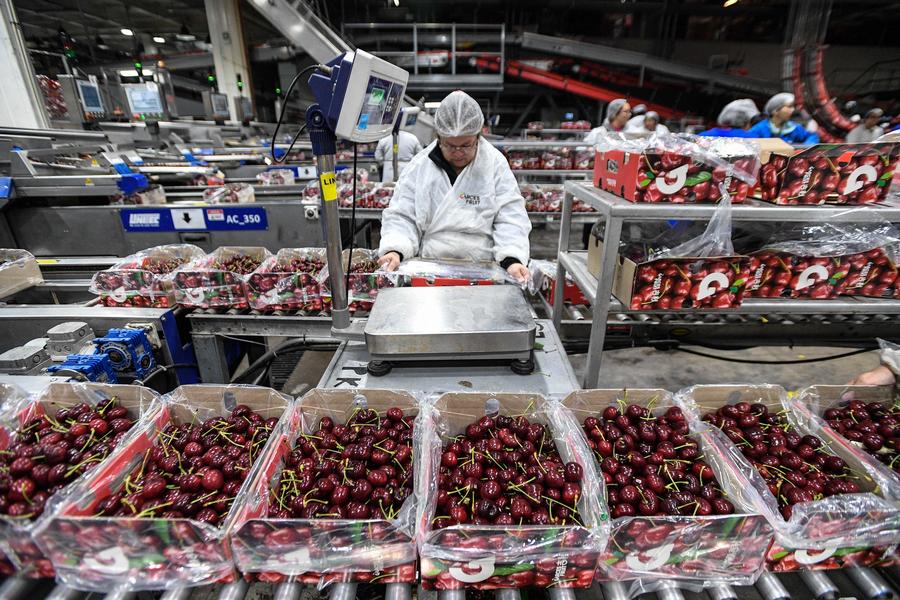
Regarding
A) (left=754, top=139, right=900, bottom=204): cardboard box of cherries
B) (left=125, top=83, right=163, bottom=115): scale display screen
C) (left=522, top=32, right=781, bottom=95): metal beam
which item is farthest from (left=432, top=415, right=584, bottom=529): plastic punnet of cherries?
(left=522, top=32, right=781, bottom=95): metal beam

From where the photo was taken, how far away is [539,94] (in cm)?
1251

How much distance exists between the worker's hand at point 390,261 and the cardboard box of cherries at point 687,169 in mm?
1191

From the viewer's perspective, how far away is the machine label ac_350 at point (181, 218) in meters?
3.17

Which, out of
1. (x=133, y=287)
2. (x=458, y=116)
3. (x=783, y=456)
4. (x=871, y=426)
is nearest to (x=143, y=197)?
(x=133, y=287)

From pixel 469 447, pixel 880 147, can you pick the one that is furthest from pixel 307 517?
pixel 880 147

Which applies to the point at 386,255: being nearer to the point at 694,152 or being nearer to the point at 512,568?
the point at 694,152

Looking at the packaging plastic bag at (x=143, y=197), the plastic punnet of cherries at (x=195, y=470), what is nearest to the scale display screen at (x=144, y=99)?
the packaging plastic bag at (x=143, y=197)

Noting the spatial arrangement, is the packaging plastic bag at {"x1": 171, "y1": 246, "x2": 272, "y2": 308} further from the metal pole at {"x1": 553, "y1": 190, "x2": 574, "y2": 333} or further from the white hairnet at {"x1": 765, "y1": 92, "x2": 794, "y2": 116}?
the white hairnet at {"x1": 765, "y1": 92, "x2": 794, "y2": 116}

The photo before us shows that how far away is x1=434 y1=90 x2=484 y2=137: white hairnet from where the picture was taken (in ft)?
6.89

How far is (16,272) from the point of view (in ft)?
7.36

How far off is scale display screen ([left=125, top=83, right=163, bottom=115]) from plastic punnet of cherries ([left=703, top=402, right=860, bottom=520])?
23.5 feet

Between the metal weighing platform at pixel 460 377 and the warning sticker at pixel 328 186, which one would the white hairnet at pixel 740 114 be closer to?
the metal weighing platform at pixel 460 377

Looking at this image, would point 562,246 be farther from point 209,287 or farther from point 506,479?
point 209,287

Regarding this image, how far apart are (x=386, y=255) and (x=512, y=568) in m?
1.68
